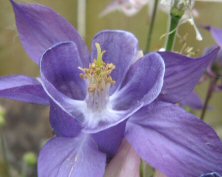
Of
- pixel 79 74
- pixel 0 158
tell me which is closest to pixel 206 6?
pixel 0 158

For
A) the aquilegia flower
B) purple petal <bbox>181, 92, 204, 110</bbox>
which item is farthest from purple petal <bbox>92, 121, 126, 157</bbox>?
purple petal <bbox>181, 92, 204, 110</bbox>

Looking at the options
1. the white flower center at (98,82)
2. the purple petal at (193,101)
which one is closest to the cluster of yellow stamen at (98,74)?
the white flower center at (98,82)

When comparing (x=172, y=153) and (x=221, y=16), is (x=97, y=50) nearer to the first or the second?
(x=172, y=153)

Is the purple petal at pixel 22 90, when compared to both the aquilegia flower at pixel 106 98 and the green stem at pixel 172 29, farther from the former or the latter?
the green stem at pixel 172 29

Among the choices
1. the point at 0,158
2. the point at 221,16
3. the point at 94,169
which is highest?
the point at 94,169

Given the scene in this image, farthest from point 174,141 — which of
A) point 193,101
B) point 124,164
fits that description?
point 193,101

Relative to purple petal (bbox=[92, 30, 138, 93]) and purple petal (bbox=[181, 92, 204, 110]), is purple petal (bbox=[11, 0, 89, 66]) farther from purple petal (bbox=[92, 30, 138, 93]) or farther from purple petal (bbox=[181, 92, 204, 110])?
purple petal (bbox=[181, 92, 204, 110])
